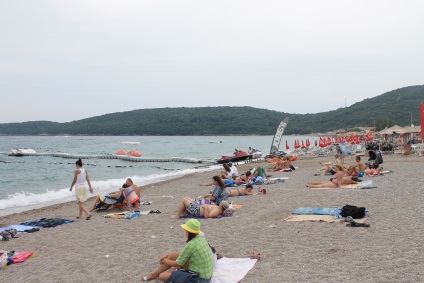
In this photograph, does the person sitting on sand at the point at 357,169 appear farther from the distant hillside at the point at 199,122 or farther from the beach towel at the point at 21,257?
the distant hillside at the point at 199,122

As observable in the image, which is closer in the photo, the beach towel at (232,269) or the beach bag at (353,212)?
the beach towel at (232,269)

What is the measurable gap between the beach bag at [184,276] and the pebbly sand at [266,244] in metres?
0.72

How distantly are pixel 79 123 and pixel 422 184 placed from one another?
140678 millimetres

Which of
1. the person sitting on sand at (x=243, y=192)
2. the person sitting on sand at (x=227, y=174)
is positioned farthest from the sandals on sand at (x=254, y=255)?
the person sitting on sand at (x=227, y=174)

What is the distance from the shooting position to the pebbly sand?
205 inches

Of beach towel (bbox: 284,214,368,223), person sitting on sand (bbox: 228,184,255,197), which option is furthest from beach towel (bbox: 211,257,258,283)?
person sitting on sand (bbox: 228,184,255,197)

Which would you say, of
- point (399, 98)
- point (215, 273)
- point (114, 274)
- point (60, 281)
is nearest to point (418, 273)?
point (215, 273)

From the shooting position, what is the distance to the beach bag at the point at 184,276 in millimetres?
4715

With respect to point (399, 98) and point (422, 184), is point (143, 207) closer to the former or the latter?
point (422, 184)

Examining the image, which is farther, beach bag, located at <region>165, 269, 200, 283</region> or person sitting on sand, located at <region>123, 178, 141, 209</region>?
person sitting on sand, located at <region>123, 178, 141, 209</region>

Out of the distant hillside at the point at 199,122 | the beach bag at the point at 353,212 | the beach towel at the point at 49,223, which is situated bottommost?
the beach towel at the point at 49,223

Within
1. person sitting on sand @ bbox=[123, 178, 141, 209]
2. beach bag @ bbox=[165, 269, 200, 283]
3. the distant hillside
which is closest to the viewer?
beach bag @ bbox=[165, 269, 200, 283]

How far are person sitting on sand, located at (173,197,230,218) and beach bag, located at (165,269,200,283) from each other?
433 centimetres

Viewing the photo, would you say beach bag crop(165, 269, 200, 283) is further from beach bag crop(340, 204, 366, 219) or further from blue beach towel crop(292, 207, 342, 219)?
beach bag crop(340, 204, 366, 219)
